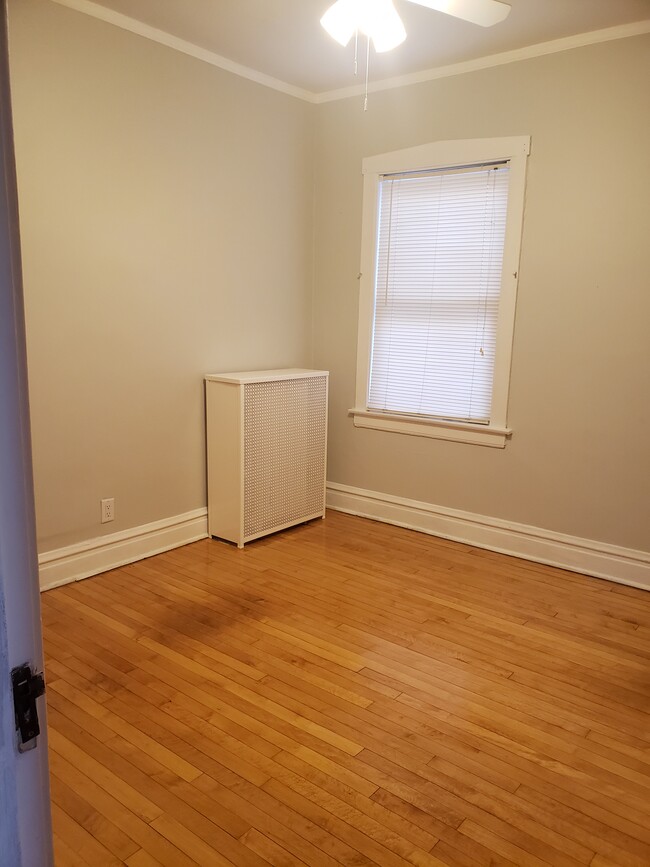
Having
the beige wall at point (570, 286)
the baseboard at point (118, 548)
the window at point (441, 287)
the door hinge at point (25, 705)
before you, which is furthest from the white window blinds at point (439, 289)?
the door hinge at point (25, 705)

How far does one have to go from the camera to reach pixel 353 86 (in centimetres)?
385

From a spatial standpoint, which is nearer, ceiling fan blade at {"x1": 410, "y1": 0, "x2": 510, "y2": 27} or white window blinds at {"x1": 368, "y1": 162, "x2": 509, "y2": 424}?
ceiling fan blade at {"x1": 410, "y1": 0, "x2": 510, "y2": 27}

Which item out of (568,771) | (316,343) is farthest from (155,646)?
(316,343)

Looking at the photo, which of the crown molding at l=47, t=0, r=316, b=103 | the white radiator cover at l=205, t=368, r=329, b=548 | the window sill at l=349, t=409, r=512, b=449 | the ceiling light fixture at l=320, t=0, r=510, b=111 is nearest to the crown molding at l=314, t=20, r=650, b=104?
the crown molding at l=47, t=0, r=316, b=103

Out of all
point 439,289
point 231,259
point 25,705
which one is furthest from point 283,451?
point 25,705

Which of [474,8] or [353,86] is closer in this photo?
[474,8]

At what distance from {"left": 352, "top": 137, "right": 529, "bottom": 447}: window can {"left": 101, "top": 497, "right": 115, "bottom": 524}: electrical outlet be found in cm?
167

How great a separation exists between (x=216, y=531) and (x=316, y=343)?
1455mm

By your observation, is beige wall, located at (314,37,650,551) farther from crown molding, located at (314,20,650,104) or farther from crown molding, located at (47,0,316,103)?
crown molding, located at (47,0,316,103)

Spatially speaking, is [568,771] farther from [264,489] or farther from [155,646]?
[264,489]

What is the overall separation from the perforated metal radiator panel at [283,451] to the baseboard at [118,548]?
0.35 meters

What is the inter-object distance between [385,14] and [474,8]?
0.31 metres

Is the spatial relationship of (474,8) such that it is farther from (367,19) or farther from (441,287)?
(441,287)

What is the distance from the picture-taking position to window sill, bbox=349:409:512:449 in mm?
3589
